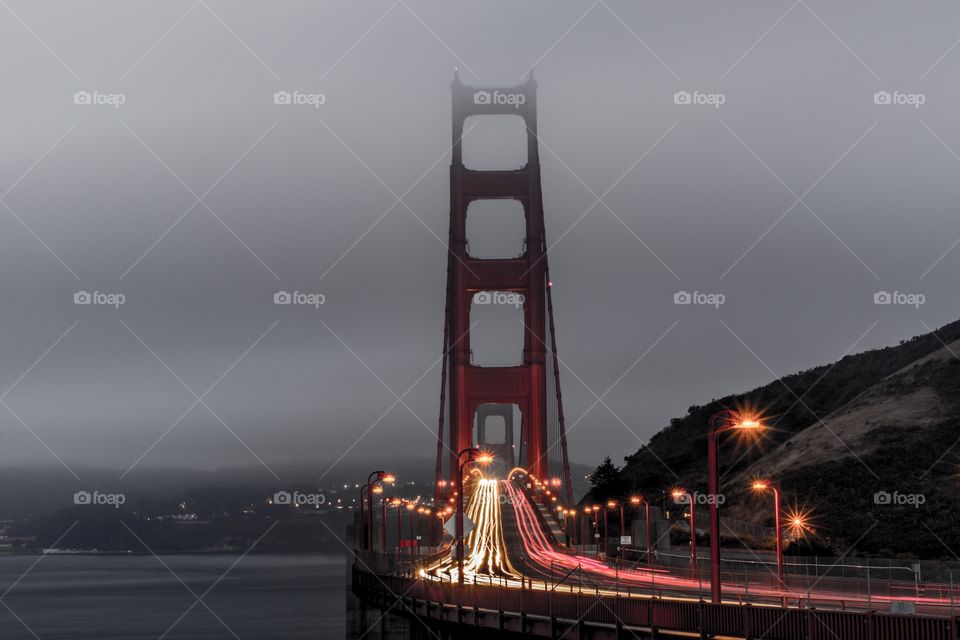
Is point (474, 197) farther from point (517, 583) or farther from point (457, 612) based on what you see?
point (457, 612)

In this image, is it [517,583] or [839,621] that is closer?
[839,621]

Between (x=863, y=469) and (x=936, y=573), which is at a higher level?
(x=863, y=469)

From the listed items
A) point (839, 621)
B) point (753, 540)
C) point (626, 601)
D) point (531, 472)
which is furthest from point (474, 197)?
point (839, 621)

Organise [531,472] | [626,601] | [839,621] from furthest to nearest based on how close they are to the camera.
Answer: [531,472], [626,601], [839,621]

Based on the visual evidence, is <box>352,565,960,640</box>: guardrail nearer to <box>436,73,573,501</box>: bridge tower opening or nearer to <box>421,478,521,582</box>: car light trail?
<box>421,478,521,582</box>: car light trail

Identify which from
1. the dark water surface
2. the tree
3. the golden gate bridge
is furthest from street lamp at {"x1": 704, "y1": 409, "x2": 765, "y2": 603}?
the tree

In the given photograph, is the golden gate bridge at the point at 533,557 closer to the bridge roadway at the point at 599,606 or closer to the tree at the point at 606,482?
the bridge roadway at the point at 599,606

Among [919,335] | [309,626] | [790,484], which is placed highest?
[919,335]
